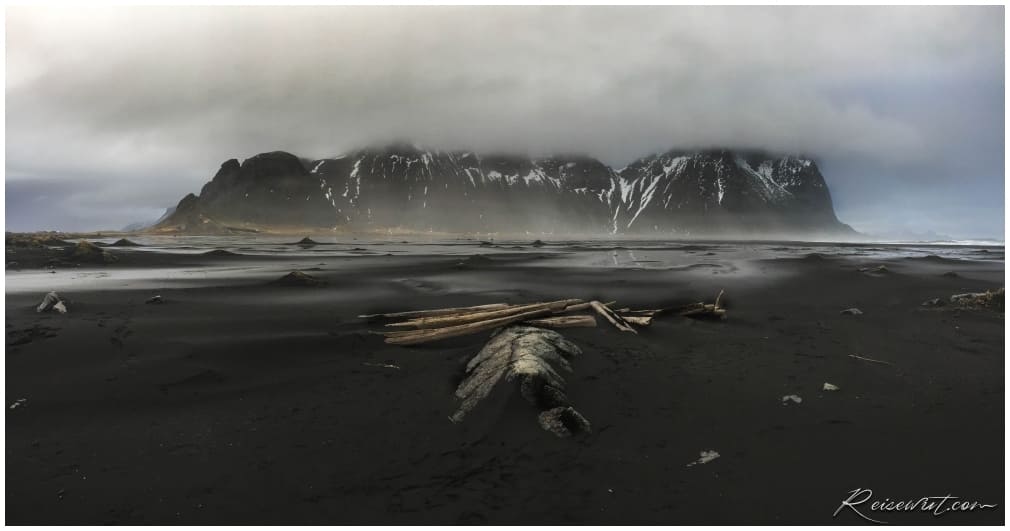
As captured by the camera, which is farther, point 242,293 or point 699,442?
point 242,293

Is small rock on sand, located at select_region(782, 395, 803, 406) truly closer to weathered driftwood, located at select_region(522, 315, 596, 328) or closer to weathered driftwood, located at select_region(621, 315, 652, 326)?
weathered driftwood, located at select_region(621, 315, 652, 326)

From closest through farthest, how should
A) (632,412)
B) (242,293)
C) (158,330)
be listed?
(632,412) < (158,330) < (242,293)

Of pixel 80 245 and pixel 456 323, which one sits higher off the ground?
pixel 80 245

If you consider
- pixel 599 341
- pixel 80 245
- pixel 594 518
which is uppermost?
pixel 80 245

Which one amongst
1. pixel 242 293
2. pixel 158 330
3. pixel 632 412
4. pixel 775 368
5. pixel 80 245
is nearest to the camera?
pixel 632 412

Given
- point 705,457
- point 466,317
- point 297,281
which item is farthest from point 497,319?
point 297,281

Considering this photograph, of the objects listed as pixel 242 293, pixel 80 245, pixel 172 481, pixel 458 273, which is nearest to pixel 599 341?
pixel 172 481

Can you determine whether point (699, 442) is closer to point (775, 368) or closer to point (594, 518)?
point (594, 518)

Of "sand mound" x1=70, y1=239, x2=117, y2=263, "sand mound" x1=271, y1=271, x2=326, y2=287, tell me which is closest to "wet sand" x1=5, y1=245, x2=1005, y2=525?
"sand mound" x1=271, y1=271, x2=326, y2=287

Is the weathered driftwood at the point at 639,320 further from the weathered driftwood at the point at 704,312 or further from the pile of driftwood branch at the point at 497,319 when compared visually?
the weathered driftwood at the point at 704,312
